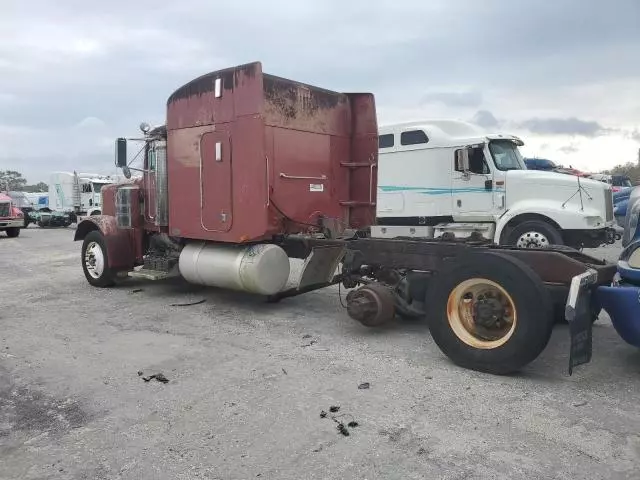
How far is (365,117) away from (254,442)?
6068 millimetres

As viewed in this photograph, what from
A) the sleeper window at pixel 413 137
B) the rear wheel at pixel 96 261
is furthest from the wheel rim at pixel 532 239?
the rear wheel at pixel 96 261

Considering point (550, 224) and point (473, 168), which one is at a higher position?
point (473, 168)

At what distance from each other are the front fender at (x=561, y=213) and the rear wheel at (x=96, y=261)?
26.6 feet

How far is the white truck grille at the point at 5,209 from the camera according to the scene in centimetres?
2445

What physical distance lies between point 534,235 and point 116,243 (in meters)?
8.12

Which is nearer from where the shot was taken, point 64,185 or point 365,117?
point 365,117

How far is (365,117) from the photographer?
8.70 m

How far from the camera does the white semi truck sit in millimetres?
11422

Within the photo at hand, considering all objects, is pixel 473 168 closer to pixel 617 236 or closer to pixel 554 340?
pixel 617 236

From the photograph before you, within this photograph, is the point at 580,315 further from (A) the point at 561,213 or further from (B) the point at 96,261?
(B) the point at 96,261

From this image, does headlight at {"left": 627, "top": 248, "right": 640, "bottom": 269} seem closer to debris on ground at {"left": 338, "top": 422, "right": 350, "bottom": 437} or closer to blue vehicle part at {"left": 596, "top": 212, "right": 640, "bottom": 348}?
blue vehicle part at {"left": 596, "top": 212, "right": 640, "bottom": 348}

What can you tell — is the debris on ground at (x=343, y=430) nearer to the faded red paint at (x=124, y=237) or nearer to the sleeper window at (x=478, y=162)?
the faded red paint at (x=124, y=237)

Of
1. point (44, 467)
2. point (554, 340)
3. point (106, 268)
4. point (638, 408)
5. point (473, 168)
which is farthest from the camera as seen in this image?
point (473, 168)

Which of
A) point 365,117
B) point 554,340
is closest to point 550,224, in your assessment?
point 365,117
